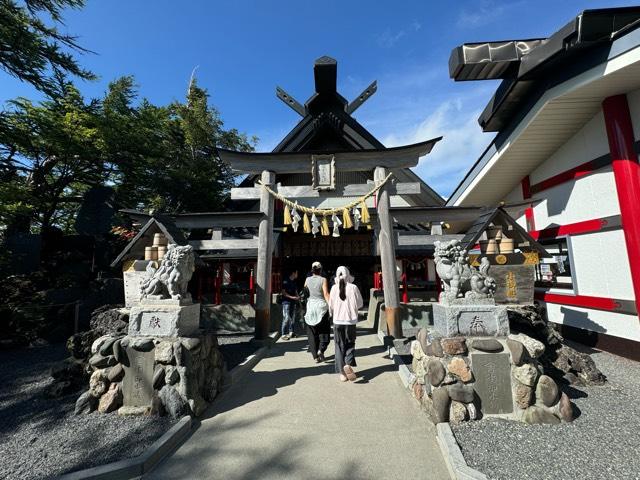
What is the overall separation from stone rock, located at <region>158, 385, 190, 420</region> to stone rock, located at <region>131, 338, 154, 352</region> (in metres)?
0.54

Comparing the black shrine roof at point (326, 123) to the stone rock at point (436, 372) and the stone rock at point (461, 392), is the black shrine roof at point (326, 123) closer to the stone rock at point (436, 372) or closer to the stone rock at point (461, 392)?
the stone rock at point (436, 372)

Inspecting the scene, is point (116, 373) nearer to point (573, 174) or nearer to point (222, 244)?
point (222, 244)

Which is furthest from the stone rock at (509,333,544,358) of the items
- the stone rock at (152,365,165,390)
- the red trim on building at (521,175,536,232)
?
the red trim on building at (521,175,536,232)

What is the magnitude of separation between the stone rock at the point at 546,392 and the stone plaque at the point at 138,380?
469 centimetres

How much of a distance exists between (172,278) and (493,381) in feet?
14.2

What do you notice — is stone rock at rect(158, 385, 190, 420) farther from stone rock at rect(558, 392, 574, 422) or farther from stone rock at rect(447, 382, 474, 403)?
stone rock at rect(558, 392, 574, 422)

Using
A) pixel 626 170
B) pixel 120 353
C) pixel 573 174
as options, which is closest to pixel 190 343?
pixel 120 353

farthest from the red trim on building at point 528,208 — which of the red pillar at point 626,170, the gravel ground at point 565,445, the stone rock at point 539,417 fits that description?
the stone rock at point 539,417

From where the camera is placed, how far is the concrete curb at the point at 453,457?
2.25m

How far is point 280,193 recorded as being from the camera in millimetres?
7500

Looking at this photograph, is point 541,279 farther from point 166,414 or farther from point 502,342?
point 166,414

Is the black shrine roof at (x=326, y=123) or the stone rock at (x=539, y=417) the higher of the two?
the black shrine roof at (x=326, y=123)

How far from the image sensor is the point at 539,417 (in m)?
3.05

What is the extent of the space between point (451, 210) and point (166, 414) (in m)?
7.06
